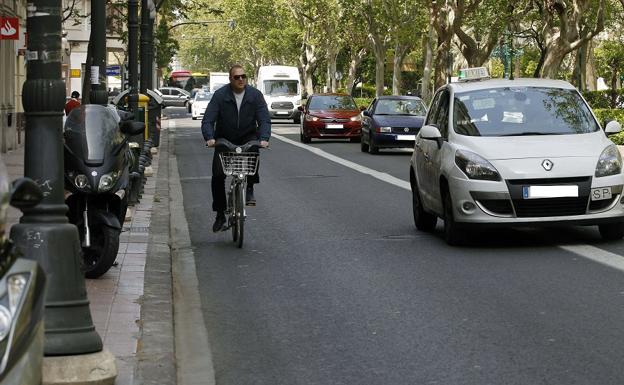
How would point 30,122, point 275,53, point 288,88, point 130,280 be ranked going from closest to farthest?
1. point 30,122
2. point 130,280
3. point 288,88
4. point 275,53

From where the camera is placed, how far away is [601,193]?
40.2ft

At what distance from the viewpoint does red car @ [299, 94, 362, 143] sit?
131ft

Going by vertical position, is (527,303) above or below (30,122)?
below

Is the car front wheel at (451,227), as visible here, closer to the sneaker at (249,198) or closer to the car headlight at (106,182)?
the sneaker at (249,198)

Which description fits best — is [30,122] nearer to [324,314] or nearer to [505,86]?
[324,314]

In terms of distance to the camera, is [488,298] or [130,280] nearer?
[488,298]

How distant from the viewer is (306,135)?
40125 mm

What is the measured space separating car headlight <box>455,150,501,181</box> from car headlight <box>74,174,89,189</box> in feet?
12.4

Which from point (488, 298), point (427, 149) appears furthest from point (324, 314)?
point (427, 149)

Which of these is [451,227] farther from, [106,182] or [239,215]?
[106,182]

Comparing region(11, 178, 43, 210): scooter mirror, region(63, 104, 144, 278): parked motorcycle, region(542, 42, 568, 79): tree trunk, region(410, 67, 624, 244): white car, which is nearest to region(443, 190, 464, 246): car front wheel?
region(410, 67, 624, 244): white car

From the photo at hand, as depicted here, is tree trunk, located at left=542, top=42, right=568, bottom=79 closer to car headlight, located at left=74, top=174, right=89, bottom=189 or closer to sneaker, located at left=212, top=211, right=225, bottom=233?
sneaker, located at left=212, top=211, right=225, bottom=233

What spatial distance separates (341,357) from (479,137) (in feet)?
18.7

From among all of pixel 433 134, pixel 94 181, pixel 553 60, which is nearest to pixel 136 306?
pixel 94 181
